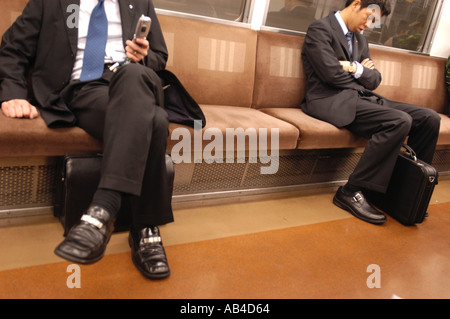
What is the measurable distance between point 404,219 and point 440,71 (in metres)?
2.18

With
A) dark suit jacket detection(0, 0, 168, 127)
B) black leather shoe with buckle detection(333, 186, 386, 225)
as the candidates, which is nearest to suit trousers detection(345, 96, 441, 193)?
black leather shoe with buckle detection(333, 186, 386, 225)

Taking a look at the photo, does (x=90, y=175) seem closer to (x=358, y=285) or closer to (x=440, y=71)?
(x=358, y=285)

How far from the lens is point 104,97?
171 cm

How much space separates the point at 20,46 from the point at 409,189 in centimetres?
256

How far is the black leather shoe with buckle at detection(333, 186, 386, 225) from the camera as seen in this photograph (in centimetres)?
244

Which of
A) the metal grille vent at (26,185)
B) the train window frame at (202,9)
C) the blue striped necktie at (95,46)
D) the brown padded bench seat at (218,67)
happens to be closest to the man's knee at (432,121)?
the brown padded bench seat at (218,67)

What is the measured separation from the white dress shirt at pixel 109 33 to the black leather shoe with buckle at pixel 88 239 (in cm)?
97

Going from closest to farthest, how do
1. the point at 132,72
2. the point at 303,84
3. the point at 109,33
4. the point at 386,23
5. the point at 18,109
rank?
the point at 132,72 < the point at 18,109 < the point at 109,33 < the point at 303,84 < the point at 386,23

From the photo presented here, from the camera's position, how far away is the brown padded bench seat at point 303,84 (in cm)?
249

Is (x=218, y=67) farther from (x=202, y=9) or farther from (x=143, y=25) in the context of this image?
(x=143, y=25)

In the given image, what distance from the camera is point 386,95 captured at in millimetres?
3480

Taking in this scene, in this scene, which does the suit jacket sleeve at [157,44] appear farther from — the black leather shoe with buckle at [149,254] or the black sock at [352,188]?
the black sock at [352,188]

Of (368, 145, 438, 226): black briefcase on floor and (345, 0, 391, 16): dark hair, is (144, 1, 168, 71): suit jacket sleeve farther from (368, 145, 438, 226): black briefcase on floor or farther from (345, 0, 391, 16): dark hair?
(368, 145, 438, 226): black briefcase on floor

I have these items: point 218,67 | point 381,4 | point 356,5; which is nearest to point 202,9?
point 218,67
